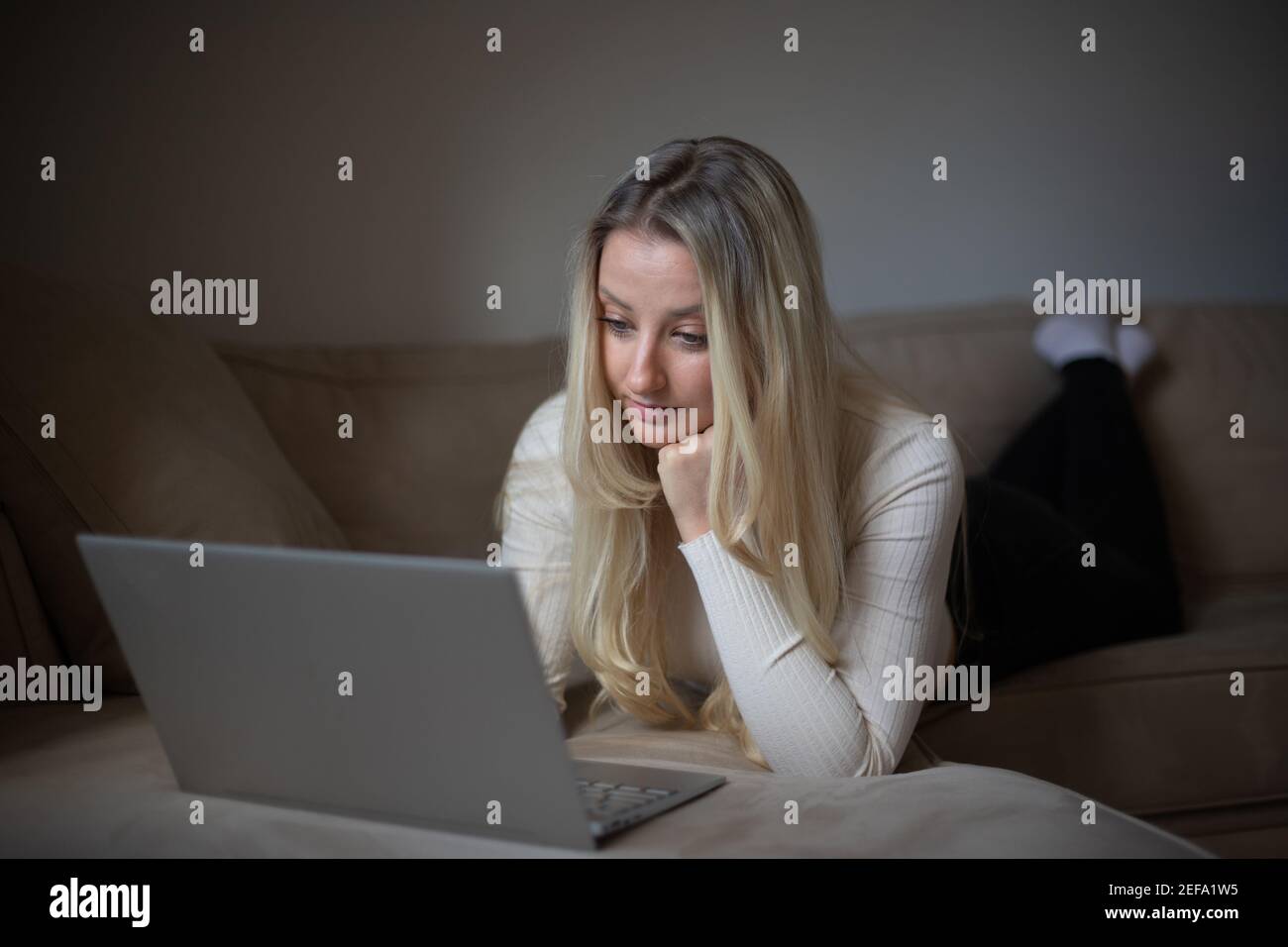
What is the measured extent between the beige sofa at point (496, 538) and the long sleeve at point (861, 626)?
0.08m

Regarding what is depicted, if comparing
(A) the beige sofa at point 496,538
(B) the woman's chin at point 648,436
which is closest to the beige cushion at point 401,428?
(A) the beige sofa at point 496,538

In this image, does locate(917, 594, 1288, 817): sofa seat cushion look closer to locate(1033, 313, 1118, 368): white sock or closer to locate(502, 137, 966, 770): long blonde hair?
locate(502, 137, 966, 770): long blonde hair

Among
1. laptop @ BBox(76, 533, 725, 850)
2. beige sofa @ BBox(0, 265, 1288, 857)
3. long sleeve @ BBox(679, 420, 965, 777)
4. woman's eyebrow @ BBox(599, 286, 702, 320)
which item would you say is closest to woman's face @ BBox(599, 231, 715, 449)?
woman's eyebrow @ BBox(599, 286, 702, 320)

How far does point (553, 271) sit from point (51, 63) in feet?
2.93

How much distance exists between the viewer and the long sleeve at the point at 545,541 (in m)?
1.40

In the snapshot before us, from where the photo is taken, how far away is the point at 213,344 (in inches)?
70.5

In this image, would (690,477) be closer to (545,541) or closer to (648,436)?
(648,436)

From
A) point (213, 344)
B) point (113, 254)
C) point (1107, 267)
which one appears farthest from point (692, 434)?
point (1107, 267)

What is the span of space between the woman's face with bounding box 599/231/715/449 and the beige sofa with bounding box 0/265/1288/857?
347 mm

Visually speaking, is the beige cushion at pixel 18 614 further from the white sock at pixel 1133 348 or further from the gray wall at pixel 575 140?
the white sock at pixel 1133 348

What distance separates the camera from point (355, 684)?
2.56 feet

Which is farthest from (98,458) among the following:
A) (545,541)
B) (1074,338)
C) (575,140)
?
(1074,338)
